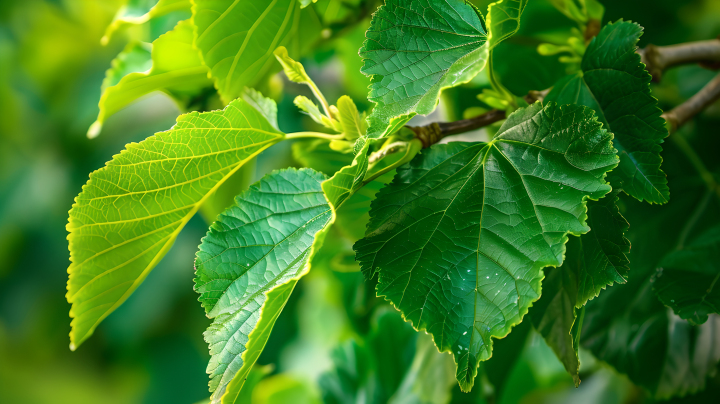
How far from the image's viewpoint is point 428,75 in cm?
16

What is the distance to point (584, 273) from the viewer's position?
0.18 metres

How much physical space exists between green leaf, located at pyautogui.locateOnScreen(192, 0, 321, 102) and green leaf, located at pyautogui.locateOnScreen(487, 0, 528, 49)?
13cm

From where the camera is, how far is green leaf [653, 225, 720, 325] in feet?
0.69

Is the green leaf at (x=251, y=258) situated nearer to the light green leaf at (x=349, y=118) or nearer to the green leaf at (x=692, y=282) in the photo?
the light green leaf at (x=349, y=118)

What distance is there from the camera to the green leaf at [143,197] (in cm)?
19

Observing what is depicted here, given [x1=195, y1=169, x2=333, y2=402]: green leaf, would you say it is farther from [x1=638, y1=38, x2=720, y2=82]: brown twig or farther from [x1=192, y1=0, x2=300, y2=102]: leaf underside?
[x1=638, y1=38, x2=720, y2=82]: brown twig

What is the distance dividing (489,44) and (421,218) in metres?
0.07

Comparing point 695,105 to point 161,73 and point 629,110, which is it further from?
point 161,73

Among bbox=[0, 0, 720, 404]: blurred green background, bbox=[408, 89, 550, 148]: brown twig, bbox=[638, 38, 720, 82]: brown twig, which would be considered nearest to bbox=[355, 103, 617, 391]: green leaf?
bbox=[408, 89, 550, 148]: brown twig

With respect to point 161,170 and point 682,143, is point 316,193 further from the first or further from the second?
point 682,143

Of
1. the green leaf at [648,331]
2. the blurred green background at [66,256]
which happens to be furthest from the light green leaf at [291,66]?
the blurred green background at [66,256]

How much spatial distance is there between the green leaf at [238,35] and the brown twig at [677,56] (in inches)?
8.0

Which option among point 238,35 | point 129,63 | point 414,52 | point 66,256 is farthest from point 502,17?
point 66,256

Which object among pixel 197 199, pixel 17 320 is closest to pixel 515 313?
pixel 197 199
